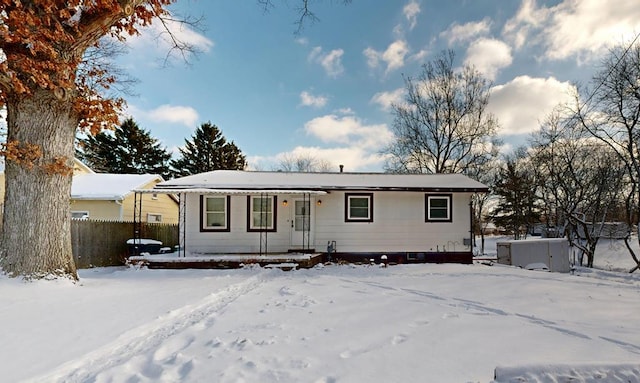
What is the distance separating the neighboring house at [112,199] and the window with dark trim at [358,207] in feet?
29.0

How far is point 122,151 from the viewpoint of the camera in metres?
32.0

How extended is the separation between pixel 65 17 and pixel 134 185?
1230 centimetres

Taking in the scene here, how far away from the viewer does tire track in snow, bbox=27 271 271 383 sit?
301 cm

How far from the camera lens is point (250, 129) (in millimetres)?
20859

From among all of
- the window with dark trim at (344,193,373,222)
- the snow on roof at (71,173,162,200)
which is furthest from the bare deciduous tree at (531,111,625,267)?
the snow on roof at (71,173,162,200)

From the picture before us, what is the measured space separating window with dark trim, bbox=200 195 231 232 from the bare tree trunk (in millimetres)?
5179

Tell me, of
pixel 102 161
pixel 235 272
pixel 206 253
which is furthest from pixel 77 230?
pixel 102 161

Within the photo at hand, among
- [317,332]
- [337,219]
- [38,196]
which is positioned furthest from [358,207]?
[38,196]

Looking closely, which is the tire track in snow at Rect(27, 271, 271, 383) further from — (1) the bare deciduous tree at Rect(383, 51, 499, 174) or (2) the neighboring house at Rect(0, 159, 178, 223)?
(1) the bare deciduous tree at Rect(383, 51, 499, 174)

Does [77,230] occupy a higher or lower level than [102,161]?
lower

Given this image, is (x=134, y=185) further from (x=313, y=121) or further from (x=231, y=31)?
(x=313, y=121)

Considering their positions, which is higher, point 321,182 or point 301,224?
point 321,182

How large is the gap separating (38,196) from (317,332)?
6231mm

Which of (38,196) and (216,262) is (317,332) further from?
(216,262)
